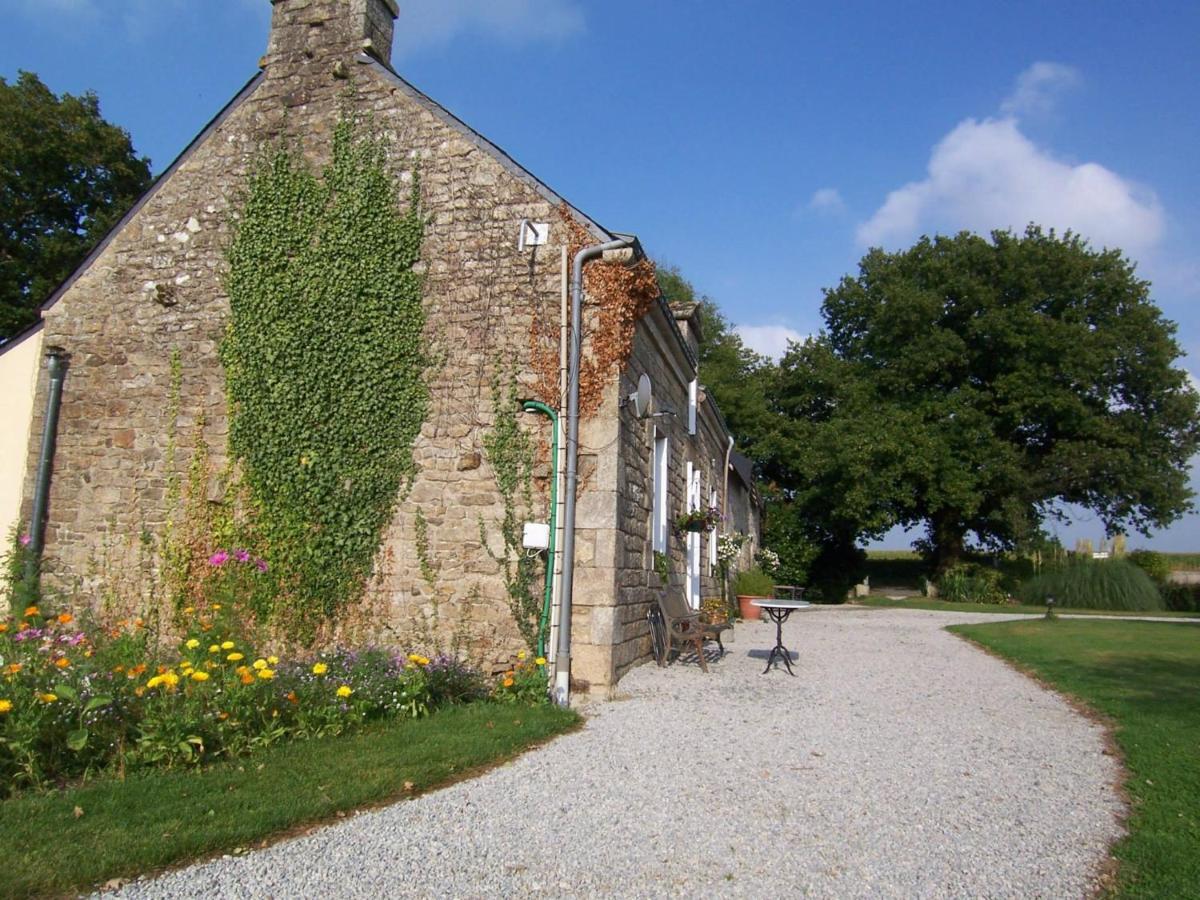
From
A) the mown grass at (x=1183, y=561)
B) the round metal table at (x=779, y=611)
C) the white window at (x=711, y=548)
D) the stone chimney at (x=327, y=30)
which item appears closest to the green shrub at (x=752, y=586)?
the white window at (x=711, y=548)

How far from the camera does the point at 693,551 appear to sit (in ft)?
43.5

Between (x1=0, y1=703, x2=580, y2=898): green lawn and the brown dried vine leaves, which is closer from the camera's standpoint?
(x1=0, y1=703, x2=580, y2=898): green lawn

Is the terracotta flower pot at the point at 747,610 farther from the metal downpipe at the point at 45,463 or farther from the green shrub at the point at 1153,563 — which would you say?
the green shrub at the point at 1153,563

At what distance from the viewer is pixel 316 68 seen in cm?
965

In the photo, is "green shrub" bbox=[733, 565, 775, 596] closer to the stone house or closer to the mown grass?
the stone house

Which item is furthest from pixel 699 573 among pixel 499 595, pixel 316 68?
pixel 316 68

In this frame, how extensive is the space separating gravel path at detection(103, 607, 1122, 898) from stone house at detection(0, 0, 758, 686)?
5.92 ft

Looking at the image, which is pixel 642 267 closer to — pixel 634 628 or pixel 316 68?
pixel 634 628

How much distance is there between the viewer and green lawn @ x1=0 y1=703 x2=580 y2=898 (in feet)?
12.1

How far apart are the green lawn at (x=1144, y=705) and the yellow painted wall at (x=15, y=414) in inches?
427

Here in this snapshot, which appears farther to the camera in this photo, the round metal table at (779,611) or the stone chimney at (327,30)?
the stone chimney at (327,30)

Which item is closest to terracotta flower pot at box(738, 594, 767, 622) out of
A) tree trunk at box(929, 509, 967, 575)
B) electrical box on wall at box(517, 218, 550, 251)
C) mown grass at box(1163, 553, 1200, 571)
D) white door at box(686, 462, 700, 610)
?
white door at box(686, 462, 700, 610)

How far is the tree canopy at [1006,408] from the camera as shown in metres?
26.7

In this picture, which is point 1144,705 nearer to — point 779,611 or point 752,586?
point 779,611
